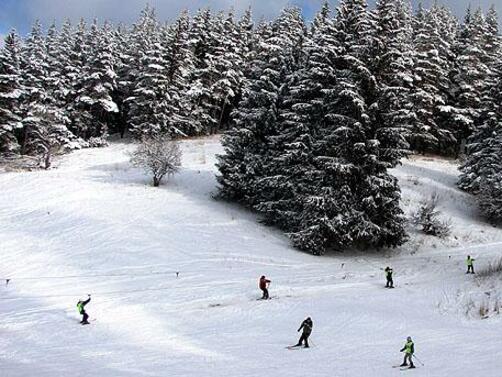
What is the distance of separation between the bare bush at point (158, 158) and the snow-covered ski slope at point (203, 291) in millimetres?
1402

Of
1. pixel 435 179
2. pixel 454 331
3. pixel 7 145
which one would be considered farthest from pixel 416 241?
pixel 7 145

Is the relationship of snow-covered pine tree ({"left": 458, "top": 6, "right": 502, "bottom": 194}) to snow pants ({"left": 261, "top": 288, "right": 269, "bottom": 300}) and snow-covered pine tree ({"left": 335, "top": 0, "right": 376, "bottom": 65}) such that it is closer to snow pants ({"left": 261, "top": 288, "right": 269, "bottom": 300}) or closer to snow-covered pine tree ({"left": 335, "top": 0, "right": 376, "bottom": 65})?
snow-covered pine tree ({"left": 335, "top": 0, "right": 376, "bottom": 65})

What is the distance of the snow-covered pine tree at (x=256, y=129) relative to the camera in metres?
35.0

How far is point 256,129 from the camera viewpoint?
35.8 m

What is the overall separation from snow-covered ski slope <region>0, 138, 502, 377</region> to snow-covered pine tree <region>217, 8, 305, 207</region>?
1973 millimetres

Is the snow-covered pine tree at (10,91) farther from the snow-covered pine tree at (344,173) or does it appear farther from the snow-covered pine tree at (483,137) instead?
the snow-covered pine tree at (483,137)

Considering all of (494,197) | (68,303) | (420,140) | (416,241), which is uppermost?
(420,140)

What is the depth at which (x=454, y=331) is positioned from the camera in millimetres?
17734

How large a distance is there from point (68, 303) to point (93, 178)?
21.6m

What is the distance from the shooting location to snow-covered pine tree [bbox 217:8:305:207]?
1378 inches

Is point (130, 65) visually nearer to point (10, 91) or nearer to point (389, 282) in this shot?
point (10, 91)

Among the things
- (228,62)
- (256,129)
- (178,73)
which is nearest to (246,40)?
(228,62)

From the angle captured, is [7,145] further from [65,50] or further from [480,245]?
[480,245]

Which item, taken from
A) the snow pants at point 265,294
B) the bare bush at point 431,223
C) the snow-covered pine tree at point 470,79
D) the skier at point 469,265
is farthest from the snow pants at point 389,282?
the snow-covered pine tree at point 470,79
